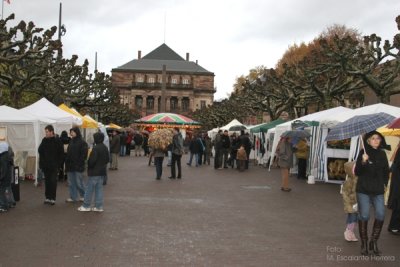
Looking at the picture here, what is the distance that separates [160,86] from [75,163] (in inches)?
4738

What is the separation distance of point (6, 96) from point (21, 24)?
82.6 ft

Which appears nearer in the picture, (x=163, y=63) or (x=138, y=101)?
(x=138, y=101)

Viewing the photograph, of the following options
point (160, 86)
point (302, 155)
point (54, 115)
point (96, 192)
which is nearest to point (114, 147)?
point (54, 115)

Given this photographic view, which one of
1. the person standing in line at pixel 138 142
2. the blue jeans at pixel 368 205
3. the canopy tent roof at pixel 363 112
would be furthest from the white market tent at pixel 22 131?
the person standing in line at pixel 138 142

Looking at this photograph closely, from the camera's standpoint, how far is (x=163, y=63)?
464 ft

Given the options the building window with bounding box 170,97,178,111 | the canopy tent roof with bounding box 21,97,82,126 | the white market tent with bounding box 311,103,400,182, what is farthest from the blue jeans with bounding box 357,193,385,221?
the building window with bounding box 170,97,178,111

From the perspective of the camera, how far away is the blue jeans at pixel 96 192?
11.1 m

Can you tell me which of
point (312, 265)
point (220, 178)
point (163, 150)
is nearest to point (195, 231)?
point (312, 265)

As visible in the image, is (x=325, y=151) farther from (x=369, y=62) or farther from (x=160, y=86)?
(x=160, y=86)

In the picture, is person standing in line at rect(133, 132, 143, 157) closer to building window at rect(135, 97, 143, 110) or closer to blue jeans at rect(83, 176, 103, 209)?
blue jeans at rect(83, 176, 103, 209)

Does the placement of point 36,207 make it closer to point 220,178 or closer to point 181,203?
point 181,203

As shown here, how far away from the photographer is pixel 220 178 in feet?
67.1

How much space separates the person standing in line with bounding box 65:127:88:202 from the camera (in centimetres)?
1227

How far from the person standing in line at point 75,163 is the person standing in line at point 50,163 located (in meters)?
0.29
